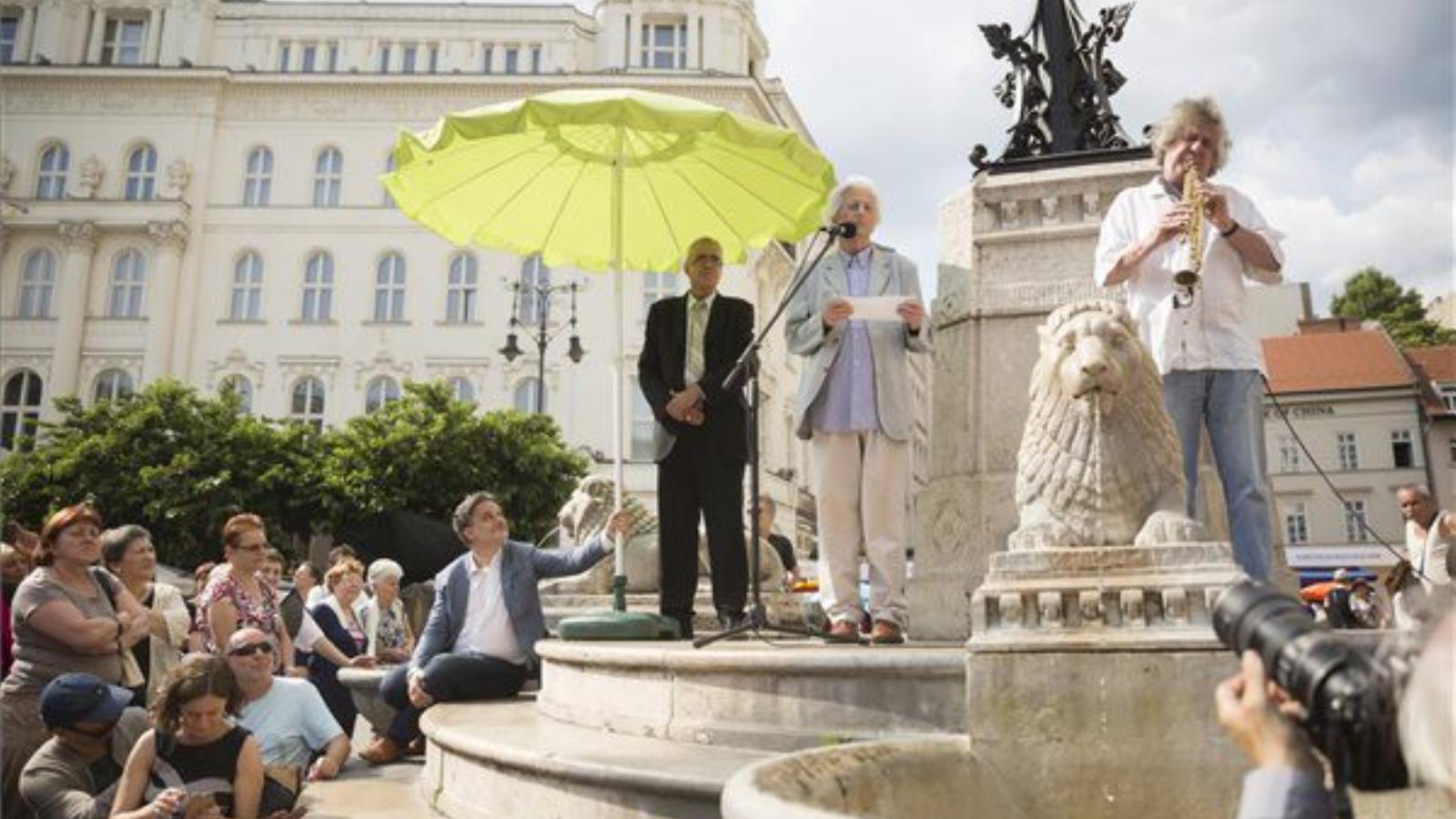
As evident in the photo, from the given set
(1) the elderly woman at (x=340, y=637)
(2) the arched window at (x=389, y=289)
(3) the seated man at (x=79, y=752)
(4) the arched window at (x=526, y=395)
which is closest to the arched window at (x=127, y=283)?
(2) the arched window at (x=389, y=289)

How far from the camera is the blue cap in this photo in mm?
3588

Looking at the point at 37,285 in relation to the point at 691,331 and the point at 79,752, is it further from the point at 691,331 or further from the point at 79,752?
the point at 79,752

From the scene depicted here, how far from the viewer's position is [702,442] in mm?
5285

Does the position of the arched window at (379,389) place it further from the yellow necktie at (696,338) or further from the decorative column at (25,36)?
the yellow necktie at (696,338)

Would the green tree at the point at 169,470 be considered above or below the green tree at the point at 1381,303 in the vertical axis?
below

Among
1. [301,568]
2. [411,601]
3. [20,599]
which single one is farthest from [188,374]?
[20,599]

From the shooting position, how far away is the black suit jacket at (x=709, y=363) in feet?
17.3

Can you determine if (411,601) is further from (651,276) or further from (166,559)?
(651,276)

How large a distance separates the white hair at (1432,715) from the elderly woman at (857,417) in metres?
3.37

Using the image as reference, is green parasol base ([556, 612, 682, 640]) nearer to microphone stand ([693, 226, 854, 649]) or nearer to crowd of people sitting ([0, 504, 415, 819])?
microphone stand ([693, 226, 854, 649])

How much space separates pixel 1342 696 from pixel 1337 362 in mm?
47770

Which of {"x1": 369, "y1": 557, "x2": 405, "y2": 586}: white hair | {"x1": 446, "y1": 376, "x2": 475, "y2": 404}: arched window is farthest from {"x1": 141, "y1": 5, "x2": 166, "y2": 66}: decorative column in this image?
{"x1": 369, "y1": 557, "x2": 405, "y2": 586}: white hair

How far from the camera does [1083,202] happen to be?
561 cm

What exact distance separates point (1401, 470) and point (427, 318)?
38974 mm
